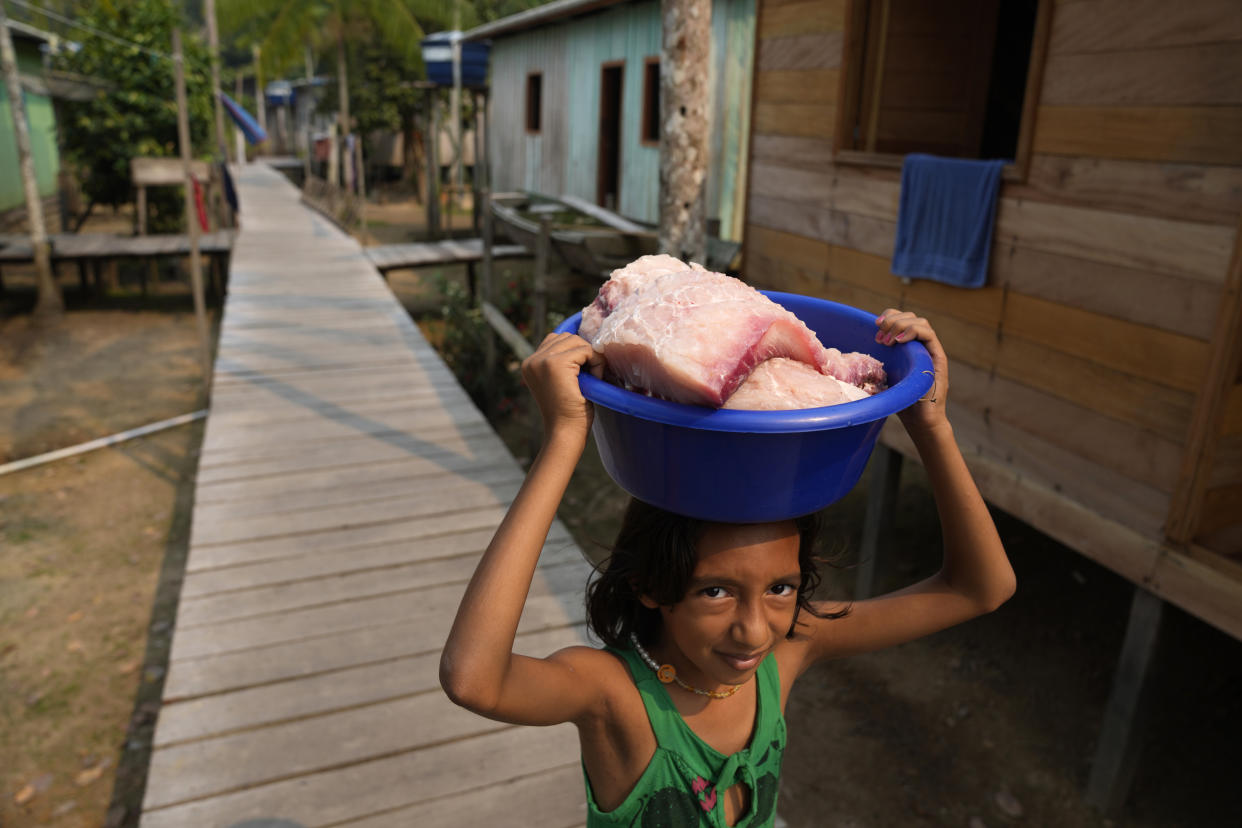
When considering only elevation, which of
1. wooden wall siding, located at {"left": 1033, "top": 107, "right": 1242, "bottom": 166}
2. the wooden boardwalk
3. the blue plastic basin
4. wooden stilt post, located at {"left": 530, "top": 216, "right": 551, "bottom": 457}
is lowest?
the wooden boardwalk

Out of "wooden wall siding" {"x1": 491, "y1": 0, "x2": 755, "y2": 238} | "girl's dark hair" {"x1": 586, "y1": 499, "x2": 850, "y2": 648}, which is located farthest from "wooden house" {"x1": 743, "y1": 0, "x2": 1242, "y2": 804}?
"girl's dark hair" {"x1": 586, "y1": 499, "x2": 850, "y2": 648}

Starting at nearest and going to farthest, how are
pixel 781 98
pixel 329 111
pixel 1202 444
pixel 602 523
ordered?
1. pixel 1202 444
2. pixel 781 98
3. pixel 602 523
4. pixel 329 111

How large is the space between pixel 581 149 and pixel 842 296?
679cm

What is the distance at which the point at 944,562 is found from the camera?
184 cm

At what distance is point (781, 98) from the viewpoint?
703cm

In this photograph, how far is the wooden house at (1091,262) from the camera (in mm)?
3945

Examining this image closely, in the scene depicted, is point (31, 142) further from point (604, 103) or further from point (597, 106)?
point (604, 103)

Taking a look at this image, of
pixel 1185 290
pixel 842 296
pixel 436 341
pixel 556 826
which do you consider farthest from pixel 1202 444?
pixel 436 341

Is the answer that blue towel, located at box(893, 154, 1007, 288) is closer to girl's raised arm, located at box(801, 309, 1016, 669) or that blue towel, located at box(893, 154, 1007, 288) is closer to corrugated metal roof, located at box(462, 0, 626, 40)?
girl's raised arm, located at box(801, 309, 1016, 669)

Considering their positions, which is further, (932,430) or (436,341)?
(436,341)

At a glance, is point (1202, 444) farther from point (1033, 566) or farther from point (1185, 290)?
point (1033, 566)

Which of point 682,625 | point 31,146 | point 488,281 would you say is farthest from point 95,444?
point 31,146

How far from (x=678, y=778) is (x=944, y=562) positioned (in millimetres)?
733

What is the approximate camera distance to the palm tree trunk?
5.18m
